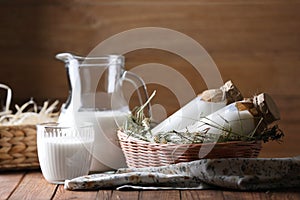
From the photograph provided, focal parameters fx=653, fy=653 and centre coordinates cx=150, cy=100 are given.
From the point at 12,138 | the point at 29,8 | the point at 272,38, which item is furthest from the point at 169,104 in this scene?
the point at 12,138

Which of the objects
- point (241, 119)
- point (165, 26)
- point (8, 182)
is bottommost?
point (8, 182)

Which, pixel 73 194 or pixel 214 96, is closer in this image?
pixel 73 194

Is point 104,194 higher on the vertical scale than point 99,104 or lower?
lower

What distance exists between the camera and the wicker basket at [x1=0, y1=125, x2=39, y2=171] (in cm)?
155

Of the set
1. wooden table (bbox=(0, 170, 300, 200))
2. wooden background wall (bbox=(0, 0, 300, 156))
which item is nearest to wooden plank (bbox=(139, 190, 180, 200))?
wooden table (bbox=(0, 170, 300, 200))

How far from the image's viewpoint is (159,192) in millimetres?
1332

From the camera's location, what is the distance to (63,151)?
1.42 meters

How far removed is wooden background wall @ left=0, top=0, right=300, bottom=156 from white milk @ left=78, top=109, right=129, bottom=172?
21.8 inches

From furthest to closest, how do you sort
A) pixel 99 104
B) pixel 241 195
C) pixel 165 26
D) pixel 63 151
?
1. pixel 165 26
2. pixel 99 104
3. pixel 63 151
4. pixel 241 195

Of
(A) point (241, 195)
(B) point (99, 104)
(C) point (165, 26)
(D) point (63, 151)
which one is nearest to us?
(A) point (241, 195)

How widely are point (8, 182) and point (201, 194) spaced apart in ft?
1.47

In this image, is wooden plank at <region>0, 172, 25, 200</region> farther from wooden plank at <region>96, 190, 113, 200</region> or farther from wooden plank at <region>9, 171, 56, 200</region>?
wooden plank at <region>96, 190, 113, 200</region>

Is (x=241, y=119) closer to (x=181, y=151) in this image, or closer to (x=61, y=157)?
(x=181, y=151)

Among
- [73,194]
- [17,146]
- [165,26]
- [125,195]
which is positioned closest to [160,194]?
[125,195]
